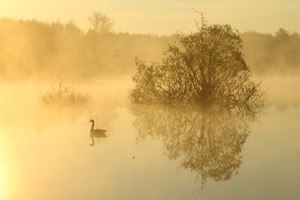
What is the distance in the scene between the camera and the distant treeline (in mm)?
70375

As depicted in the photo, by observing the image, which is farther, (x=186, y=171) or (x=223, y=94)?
(x=223, y=94)

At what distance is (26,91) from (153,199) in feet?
133

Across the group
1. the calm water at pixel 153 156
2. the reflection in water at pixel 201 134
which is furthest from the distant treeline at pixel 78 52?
the calm water at pixel 153 156

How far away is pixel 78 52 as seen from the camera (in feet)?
258

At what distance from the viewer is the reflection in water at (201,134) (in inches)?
696

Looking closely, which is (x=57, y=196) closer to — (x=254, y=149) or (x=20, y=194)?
(x=20, y=194)

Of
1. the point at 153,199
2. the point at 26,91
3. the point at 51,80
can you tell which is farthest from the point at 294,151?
the point at 51,80

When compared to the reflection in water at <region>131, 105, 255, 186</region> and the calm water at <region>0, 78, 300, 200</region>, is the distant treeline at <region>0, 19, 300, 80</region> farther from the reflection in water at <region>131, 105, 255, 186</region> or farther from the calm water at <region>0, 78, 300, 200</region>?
the calm water at <region>0, 78, 300, 200</region>

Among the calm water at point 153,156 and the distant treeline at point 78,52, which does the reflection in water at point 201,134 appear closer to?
the calm water at point 153,156

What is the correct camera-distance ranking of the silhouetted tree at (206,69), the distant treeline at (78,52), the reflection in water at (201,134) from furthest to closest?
the distant treeline at (78,52) < the silhouetted tree at (206,69) < the reflection in water at (201,134)

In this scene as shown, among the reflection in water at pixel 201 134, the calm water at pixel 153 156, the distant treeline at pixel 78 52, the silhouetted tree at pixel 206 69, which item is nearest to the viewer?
the calm water at pixel 153 156

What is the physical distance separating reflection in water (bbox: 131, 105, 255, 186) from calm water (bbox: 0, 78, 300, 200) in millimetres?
32

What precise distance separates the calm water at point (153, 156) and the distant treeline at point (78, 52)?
39.3 meters

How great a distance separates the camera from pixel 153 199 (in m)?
13.3
